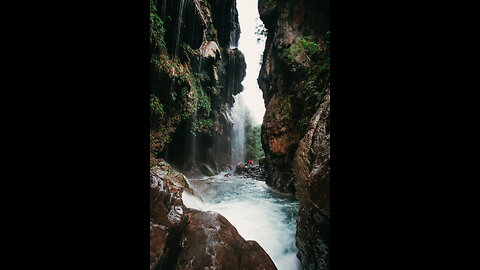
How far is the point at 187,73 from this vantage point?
764 centimetres

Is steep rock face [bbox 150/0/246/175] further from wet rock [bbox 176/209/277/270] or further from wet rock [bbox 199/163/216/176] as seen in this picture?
wet rock [bbox 176/209/277/270]

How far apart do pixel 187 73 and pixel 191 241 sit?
7.33 m

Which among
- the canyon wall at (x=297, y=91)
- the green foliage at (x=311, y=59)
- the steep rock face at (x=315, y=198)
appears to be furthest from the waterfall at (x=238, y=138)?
the steep rock face at (x=315, y=198)

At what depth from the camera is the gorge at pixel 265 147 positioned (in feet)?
7.86

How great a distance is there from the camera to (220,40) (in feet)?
47.0

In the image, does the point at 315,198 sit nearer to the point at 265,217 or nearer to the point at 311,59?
the point at 265,217

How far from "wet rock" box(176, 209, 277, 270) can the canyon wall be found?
96 centimetres

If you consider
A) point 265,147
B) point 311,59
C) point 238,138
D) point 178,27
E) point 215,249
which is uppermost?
point 178,27

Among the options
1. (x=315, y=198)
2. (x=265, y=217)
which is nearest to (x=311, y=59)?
(x=315, y=198)

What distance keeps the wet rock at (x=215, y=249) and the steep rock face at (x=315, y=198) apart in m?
0.75

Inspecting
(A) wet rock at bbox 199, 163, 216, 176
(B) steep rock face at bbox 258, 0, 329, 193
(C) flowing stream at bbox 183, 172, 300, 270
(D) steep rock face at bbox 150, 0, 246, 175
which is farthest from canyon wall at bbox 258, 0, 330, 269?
(A) wet rock at bbox 199, 163, 216, 176
